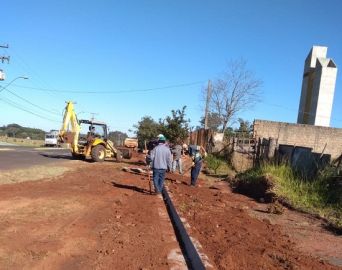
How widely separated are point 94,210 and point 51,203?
1156 millimetres

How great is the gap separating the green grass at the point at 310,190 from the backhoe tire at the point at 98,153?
14407 mm

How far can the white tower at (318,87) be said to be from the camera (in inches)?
1563

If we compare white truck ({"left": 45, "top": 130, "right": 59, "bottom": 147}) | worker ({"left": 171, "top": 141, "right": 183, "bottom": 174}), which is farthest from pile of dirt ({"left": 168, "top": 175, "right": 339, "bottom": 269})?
white truck ({"left": 45, "top": 130, "right": 59, "bottom": 147})

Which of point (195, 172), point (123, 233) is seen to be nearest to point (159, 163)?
point (195, 172)

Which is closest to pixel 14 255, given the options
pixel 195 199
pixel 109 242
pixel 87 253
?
pixel 87 253

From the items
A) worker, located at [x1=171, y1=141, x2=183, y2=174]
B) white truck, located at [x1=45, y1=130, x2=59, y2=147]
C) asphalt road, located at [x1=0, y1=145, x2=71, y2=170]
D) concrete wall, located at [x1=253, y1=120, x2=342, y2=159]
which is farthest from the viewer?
white truck, located at [x1=45, y1=130, x2=59, y2=147]

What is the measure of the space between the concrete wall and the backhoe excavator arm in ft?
46.6

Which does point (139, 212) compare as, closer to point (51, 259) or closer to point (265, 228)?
point (265, 228)

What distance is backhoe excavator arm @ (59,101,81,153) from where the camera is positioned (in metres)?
29.2

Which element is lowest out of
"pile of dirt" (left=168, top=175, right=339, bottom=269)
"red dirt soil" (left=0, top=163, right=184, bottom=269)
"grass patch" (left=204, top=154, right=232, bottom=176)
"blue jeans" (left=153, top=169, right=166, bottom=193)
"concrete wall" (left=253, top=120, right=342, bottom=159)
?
"red dirt soil" (left=0, top=163, right=184, bottom=269)

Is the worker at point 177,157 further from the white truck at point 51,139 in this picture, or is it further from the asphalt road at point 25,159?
the white truck at point 51,139

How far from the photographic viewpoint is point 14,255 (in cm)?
667

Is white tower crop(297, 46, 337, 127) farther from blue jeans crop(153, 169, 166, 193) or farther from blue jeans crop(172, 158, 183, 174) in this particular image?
blue jeans crop(153, 169, 166, 193)

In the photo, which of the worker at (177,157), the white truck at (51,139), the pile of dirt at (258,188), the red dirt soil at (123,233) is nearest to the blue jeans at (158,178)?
the red dirt soil at (123,233)
